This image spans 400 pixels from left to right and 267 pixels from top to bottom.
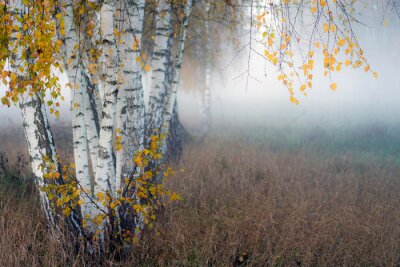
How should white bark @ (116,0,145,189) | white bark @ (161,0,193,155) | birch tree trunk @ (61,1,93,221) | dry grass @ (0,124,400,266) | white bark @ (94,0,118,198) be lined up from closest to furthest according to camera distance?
white bark @ (94,0,118,198) → white bark @ (116,0,145,189) → dry grass @ (0,124,400,266) → birch tree trunk @ (61,1,93,221) → white bark @ (161,0,193,155)

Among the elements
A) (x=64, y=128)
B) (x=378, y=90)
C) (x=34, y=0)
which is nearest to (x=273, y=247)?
(x=34, y=0)

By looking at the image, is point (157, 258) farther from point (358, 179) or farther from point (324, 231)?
point (358, 179)

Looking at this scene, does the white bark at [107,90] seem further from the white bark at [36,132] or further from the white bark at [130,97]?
the white bark at [36,132]

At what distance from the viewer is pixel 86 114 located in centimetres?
412

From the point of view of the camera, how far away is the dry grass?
3627 millimetres

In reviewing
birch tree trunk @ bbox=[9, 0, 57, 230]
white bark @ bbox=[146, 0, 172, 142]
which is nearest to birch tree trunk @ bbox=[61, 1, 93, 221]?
birch tree trunk @ bbox=[9, 0, 57, 230]

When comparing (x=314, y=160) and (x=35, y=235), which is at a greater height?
(x=314, y=160)

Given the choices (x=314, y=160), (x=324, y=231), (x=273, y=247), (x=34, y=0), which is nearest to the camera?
(x=34, y=0)

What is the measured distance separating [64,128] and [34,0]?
31.4 feet

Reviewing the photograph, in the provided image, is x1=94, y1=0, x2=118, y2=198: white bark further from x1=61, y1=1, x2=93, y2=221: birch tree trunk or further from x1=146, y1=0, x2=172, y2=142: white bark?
x1=146, y1=0, x2=172, y2=142: white bark

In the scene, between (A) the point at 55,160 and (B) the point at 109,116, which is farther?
(A) the point at 55,160

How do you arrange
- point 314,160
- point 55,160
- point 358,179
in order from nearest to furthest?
point 55,160
point 358,179
point 314,160

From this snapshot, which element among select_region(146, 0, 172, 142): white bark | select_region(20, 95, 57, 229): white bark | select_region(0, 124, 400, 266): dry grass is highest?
select_region(146, 0, 172, 142): white bark

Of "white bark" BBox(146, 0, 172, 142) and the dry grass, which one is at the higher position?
"white bark" BBox(146, 0, 172, 142)
